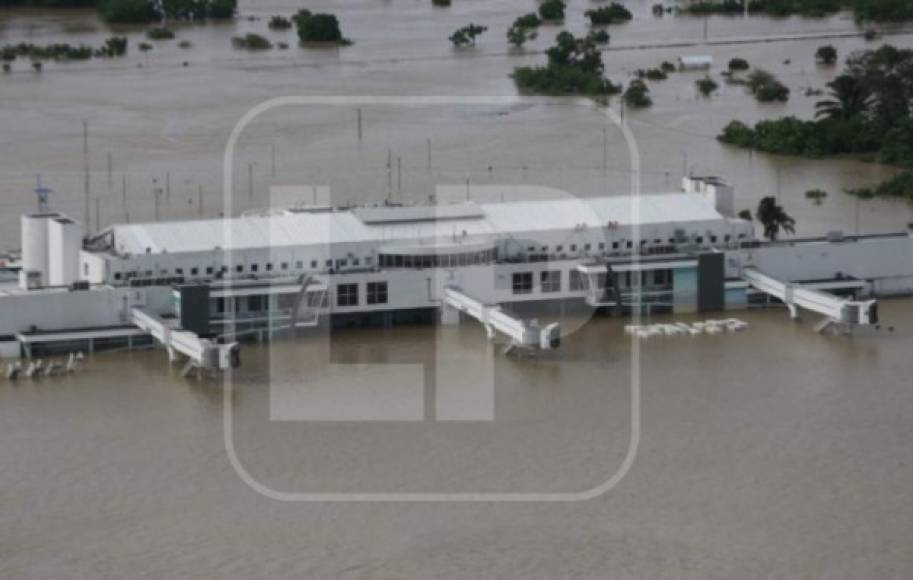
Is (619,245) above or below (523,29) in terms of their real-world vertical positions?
below

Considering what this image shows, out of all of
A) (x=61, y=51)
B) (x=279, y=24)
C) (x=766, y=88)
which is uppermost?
(x=279, y=24)

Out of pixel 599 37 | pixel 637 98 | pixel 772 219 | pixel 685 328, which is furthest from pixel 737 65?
pixel 685 328

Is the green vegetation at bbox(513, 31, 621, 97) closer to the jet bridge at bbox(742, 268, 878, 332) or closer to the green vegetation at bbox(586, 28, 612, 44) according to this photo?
the green vegetation at bbox(586, 28, 612, 44)

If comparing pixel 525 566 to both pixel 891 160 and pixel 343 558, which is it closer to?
pixel 343 558

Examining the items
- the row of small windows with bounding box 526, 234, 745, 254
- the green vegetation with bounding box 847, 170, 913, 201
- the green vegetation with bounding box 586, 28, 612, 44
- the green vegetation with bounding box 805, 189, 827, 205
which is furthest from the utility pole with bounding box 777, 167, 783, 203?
the green vegetation with bounding box 586, 28, 612, 44

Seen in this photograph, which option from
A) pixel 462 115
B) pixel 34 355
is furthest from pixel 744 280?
pixel 462 115

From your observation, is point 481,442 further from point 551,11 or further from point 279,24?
point 551,11
